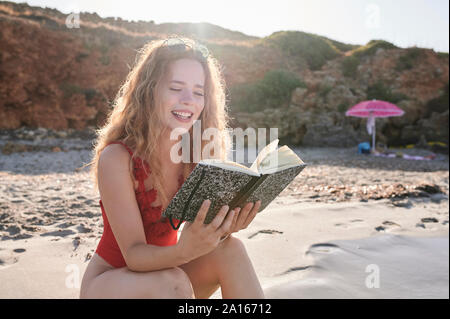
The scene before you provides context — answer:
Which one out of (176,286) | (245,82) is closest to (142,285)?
(176,286)

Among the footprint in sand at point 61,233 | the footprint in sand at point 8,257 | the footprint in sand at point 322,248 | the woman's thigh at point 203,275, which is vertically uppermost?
the woman's thigh at point 203,275

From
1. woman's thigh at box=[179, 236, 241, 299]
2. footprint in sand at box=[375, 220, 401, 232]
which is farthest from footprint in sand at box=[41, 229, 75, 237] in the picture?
footprint in sand at box=[375, 220, 401, 232]

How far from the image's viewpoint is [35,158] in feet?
26.1

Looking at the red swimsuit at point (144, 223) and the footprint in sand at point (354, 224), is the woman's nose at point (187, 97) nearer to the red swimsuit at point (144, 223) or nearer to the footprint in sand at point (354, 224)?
the red swimsuit at point (144, 223)

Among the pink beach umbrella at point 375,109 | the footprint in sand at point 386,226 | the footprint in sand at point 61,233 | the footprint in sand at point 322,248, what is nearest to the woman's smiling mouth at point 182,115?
the footprint in sand at point 322,248

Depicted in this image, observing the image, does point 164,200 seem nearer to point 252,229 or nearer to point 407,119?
point 252,229

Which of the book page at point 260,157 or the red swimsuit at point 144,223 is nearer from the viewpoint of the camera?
the book page at point 260,157

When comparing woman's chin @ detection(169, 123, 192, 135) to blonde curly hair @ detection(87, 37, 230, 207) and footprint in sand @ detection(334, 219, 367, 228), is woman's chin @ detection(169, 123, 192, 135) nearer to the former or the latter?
blonde curly hair @ detection(87, 37, 230, 207)

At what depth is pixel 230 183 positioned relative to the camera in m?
1.09

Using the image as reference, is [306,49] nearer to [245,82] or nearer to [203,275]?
[245,82]

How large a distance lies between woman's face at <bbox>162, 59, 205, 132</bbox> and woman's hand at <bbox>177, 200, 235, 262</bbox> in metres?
0.52

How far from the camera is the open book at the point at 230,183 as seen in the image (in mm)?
1056

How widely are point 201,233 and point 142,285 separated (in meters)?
0.29
